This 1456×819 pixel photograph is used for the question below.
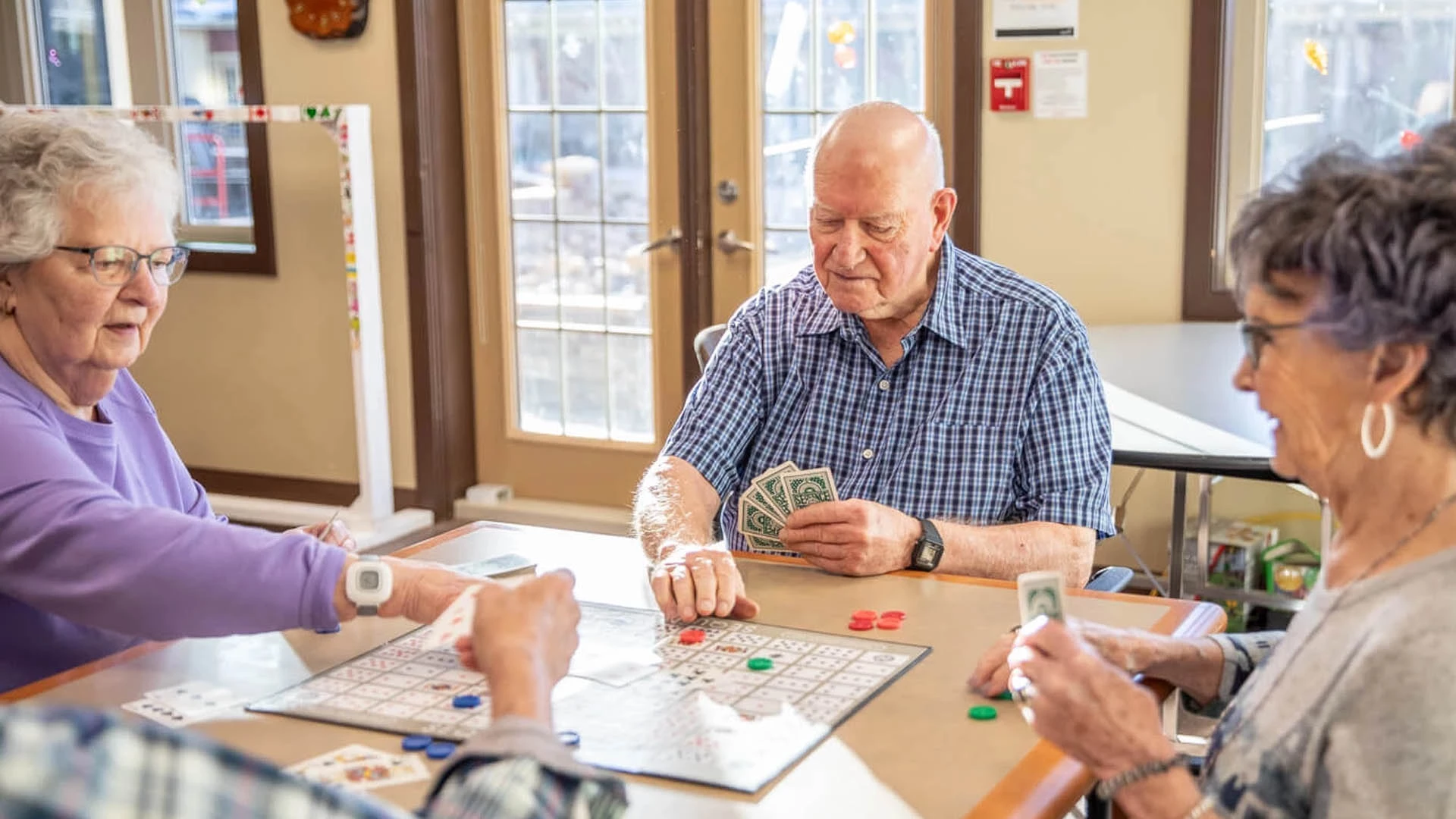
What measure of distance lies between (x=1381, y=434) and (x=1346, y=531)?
5.2 inches

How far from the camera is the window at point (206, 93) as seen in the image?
532cm

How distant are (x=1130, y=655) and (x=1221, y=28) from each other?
2.78 metres

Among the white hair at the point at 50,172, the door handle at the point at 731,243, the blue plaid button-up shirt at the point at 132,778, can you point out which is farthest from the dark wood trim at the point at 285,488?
the blue plaid button-up shirt at the point at 132,778

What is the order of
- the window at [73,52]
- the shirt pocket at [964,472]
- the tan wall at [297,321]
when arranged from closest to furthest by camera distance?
the shirt pocket at [964,472] < the tan wall at [297,321] < the window at [73,52]

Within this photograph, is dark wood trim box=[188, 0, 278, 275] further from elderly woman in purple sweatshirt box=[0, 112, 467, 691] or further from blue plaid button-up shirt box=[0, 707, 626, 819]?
blue plaid button-up shirt box=[0, 707, 626, 819]

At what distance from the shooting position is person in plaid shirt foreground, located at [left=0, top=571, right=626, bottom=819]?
2.33ft

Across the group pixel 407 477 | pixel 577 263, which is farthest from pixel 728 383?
pixel 407 477

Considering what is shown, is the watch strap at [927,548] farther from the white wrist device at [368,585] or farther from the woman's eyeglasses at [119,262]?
the woman's eyeglasses at [119,262]

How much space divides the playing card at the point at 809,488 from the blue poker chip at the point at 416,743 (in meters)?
0.82

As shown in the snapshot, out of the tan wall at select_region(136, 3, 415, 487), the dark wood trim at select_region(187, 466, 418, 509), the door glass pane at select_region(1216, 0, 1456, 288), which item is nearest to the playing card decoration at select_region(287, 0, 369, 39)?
the tan wall at select_region(136, 3, 415, 487)

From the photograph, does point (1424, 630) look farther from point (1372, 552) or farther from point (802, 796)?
point (802, 796)

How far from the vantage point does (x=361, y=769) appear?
1498mm

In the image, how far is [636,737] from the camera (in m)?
1.56

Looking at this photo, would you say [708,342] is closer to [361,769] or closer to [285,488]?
[361,769]
